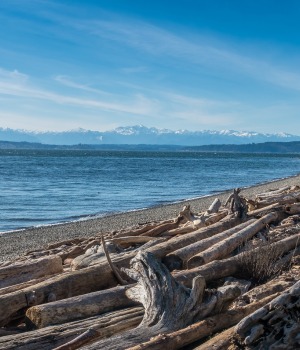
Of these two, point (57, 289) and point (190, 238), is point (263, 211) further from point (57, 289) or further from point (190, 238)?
point (57, 289)

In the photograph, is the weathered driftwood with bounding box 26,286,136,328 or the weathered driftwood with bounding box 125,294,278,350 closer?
the weathered driftwood with bounding box 125,294,278,350

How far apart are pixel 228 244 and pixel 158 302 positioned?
3062 millimetres

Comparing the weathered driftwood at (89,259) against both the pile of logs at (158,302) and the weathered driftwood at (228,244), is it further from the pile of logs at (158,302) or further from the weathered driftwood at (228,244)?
the weathered driftwood at (228,244)

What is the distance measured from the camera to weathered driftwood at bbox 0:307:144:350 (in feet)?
15.1

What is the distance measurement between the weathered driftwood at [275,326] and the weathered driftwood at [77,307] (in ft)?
4.90

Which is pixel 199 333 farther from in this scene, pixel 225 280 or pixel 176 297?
pixel 225 280

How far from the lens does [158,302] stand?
508 centimetres

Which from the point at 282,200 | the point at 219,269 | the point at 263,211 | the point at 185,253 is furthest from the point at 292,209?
the point at 219,269

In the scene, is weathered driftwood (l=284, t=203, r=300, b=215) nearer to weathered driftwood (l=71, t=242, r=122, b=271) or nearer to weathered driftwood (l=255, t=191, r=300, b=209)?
weathered driftwood (l=255, t=191, r=300, b=209)

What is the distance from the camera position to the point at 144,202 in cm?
2880

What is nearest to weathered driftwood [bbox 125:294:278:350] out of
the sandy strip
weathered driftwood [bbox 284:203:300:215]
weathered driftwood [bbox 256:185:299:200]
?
weathered driftwood [bbox 284:203:300:215]

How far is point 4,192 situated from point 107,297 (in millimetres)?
29699

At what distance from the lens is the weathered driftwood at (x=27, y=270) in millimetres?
6441

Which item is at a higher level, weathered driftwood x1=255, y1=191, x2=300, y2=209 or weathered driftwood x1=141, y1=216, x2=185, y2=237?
weathered driftwood x1=255, y1=191, x2=300, y2=209
